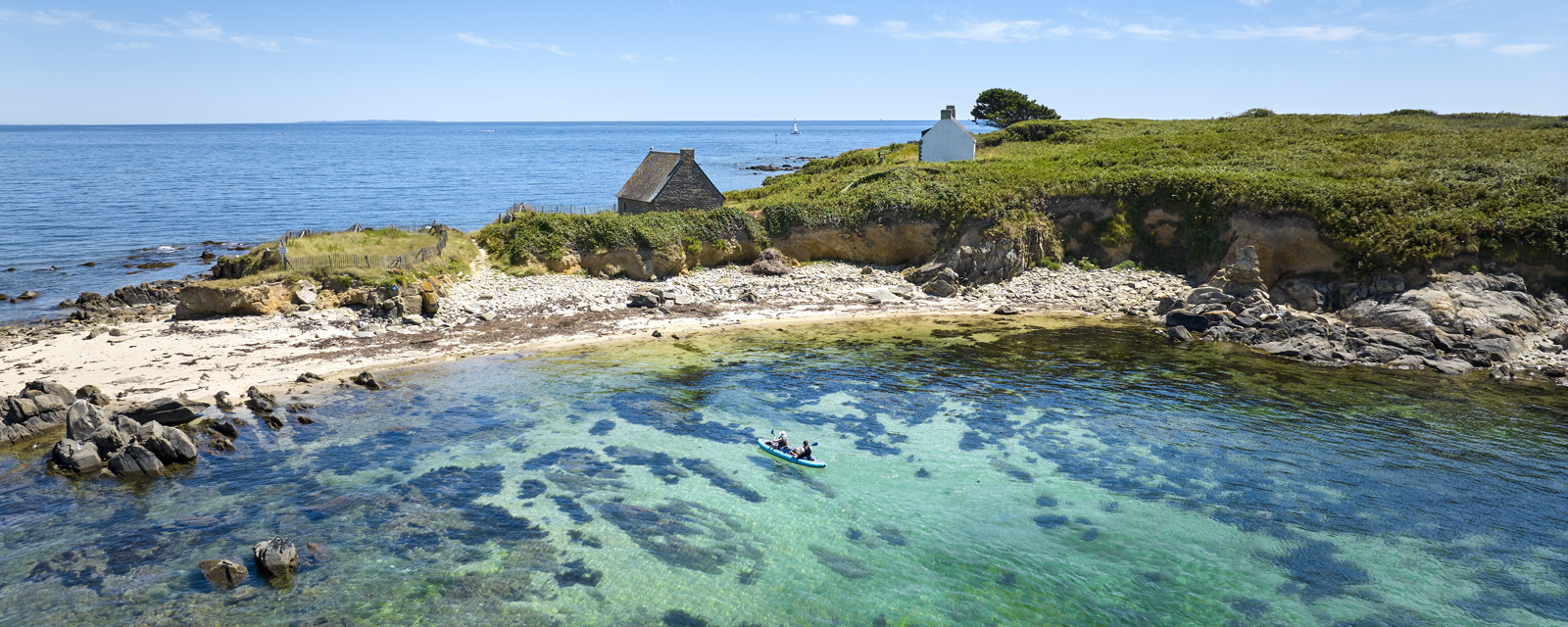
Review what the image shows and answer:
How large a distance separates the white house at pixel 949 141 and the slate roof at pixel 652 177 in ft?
75.4

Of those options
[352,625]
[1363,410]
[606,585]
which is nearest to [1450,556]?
[1363,410]

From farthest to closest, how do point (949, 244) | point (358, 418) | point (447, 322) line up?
1. point (949, 244)
2. point (447, 322)
3. point (358, 418)

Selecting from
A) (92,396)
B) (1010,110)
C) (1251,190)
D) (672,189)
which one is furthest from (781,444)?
(1010,110)

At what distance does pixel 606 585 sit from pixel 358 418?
15.0 metres

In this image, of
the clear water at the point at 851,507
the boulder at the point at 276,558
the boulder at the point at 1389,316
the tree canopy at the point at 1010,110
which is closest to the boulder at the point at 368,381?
the clear water at the point at 851,507

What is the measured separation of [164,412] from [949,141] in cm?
5605

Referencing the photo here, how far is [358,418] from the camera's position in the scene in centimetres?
2827

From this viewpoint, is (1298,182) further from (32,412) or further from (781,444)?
(32,412)

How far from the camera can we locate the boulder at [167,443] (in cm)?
2408

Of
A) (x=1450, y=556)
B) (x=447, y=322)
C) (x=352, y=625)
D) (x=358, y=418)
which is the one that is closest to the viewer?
(x=352, y=625)

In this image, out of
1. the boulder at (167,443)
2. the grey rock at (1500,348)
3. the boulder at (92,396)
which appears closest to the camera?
the boulder at (167,443)

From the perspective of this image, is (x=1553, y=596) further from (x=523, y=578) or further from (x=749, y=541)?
(x=523, y=578)

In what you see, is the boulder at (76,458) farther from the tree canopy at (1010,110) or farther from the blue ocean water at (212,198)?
the tree canopy at (1010,110)

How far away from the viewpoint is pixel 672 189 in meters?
51.5
